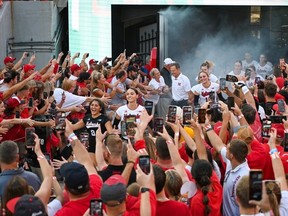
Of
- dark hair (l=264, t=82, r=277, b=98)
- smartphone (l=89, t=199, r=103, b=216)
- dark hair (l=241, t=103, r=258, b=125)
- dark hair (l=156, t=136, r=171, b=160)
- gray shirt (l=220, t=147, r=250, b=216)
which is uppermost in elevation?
dark hair (l=264, t=82, r=277, b=98)

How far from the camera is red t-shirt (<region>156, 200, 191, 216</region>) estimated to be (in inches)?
269

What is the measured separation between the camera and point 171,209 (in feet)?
22.5

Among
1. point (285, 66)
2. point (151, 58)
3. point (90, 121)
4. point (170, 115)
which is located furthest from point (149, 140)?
point (151, 58)

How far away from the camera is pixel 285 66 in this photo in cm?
1908

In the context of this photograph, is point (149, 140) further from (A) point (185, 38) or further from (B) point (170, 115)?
(A) point (185, 38)

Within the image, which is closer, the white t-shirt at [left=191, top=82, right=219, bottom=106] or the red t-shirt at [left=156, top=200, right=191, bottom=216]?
the red t-shirt at [left=156, top=200, right=191, bottom=216]

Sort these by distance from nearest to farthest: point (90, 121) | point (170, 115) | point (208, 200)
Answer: point (208, 200) < point (170, 115) < point (90, 121)

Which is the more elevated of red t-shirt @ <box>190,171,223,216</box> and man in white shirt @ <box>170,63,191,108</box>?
man in white shirt @ <box>170,63,191,108</box>

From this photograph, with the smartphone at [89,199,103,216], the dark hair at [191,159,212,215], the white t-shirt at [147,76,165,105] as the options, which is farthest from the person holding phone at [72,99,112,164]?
the white t-shirt at [147,76,165,105]

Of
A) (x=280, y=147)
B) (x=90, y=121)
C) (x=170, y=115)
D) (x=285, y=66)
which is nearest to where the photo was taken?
(x=280, y=147)

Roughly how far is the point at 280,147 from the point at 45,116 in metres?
4.12

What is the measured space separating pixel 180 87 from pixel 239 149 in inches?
382

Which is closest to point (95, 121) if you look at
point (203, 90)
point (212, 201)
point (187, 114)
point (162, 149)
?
point (187, 114)

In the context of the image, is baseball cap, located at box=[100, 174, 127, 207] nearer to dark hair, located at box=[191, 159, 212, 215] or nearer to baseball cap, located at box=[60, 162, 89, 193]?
baseball cap, located at box=[60, 162, 89, 193]
